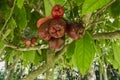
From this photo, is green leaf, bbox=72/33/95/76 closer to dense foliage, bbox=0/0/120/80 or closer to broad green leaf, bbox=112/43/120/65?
dense foliage, bbox=0/0/120/80

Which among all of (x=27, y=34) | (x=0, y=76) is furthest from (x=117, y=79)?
(x=27, y=34)

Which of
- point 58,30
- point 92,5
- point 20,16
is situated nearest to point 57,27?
point 58,30

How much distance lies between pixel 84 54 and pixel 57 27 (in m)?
0.17

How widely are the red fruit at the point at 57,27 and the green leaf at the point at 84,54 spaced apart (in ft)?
0.45

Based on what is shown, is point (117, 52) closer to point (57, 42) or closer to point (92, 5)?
point (57, 42)

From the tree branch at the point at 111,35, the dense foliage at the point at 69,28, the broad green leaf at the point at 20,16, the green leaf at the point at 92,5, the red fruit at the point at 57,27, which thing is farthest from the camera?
the broad green leaf at the point at 20,16

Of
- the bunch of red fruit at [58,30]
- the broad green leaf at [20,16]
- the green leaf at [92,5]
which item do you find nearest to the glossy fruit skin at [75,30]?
the bunch of red fruit at [58,30]

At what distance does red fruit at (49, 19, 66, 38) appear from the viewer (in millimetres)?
892

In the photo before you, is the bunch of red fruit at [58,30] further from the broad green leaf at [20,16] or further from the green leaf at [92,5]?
the broad green leaf at [20,16]

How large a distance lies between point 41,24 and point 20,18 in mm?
476

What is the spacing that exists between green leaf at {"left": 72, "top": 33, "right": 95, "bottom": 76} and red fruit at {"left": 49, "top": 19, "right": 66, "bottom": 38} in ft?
0.45

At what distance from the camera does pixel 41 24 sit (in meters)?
0.96

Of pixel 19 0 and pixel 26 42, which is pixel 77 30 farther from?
pixel 26 42

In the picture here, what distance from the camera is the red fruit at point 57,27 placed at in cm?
89
